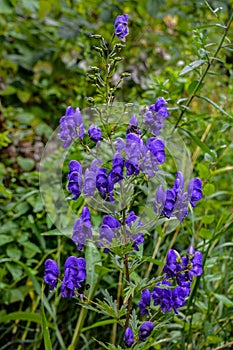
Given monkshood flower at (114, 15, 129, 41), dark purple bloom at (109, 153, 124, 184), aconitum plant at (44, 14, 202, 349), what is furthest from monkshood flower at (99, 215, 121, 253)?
monkshood flower at (114, 15, 129, 41)

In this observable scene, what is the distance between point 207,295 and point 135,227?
29.4 inches

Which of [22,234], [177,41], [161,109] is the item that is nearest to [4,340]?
[22,234]

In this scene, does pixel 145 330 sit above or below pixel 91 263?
above

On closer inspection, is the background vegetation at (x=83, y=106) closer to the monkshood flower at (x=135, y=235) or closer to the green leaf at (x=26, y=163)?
the green leaf at (x=26, y=163)

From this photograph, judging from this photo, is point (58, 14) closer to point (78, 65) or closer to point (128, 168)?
point (78, 65)

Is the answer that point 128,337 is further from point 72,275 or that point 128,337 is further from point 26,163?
point 26,163

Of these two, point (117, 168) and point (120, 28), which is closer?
point (117, 168)

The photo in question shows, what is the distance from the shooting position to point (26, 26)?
3449mm

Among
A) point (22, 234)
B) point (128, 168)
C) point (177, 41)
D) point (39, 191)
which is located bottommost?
point (22, 234)

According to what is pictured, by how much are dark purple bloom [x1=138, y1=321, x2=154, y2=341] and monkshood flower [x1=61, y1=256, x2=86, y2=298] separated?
6.8 inches

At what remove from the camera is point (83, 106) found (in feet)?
8.13

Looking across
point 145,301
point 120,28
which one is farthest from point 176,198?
point 120,28

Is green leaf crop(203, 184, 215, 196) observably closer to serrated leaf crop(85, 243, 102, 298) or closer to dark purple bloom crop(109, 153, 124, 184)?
serrated leaf crop(85, 243, 102, 298)

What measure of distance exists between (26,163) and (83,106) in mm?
364
